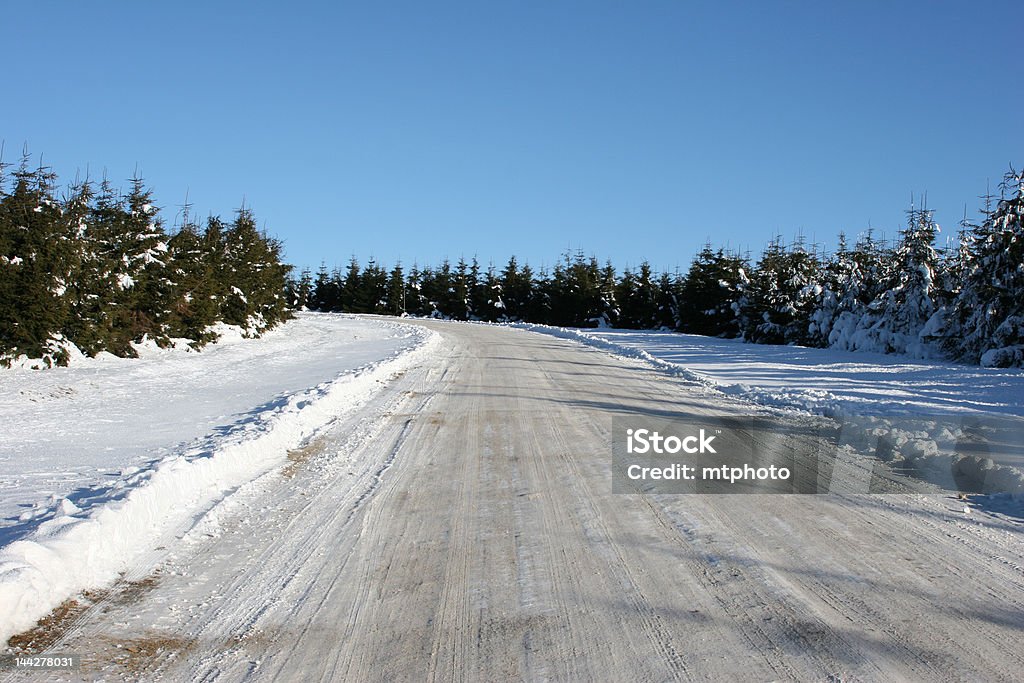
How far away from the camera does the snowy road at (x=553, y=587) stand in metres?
3.49

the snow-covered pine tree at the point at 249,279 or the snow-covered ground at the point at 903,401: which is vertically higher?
the snow-covered pine tree at the point at 249,279

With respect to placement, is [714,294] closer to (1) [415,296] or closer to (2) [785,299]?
(2) [785,299]

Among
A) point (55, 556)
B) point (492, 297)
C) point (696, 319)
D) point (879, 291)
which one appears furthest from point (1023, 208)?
point (492, 297)

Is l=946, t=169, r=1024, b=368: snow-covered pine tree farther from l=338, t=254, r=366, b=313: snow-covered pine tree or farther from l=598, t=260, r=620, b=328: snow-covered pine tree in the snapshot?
l=338, t=254, r=366, b=313: snow-covered pine tree

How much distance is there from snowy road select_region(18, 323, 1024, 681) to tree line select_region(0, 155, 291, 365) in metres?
10.6

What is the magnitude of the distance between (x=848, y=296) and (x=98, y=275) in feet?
88.6

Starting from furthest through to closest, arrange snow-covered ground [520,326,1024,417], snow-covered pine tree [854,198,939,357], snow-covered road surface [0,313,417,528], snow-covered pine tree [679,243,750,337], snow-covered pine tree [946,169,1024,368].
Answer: snow-covered pine tree [679,243,750,337] < snow-covered pine tree [854,198,939,357] < snow-covered pine tree [946,169,1024,368] < snow-covered ground [520,326,1024,417] < snow-covered road surface [0,313,417,528]

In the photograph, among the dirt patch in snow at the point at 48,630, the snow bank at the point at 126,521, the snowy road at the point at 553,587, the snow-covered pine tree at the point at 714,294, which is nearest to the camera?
the snowy road at the point at 553,587

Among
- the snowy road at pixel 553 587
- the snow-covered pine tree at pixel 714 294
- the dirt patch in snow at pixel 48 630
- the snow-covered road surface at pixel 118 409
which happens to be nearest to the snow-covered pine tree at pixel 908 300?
the snow-covered pine tree at pixel 714 294

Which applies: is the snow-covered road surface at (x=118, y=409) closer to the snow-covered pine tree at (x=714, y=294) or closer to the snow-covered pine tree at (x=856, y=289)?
the snow-covered pine tree at (x=856, y=289)

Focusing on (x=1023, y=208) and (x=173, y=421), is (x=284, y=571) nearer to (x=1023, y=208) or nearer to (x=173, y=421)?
(x=173, y=421)

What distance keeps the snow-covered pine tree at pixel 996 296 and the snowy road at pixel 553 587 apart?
60.1ft

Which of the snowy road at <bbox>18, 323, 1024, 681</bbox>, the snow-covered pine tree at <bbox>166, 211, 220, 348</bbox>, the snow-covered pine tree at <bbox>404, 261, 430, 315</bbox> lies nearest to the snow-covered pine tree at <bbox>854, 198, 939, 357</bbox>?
the snowy road at <bbox>18, 323, 1024, 681</bbox>

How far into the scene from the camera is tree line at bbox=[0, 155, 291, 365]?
1454 cm
